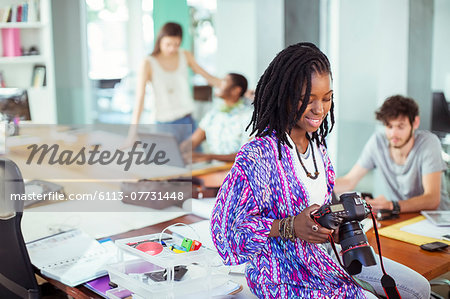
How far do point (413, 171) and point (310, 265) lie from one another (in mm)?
1419

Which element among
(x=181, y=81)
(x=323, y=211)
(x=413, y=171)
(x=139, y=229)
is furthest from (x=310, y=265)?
(x=181, y=81)

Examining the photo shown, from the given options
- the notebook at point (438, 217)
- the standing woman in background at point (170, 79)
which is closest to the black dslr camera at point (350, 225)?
the notebook at point (438, 217)

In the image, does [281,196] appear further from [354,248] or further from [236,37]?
[236,37]

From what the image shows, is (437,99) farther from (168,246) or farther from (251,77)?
(251,77)

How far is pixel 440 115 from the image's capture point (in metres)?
4.05

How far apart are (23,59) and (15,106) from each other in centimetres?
173

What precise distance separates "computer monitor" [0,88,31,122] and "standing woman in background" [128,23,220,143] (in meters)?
0.81

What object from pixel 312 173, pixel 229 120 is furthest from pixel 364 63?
pixel 312 173

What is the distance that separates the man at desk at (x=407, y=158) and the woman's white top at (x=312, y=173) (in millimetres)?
991

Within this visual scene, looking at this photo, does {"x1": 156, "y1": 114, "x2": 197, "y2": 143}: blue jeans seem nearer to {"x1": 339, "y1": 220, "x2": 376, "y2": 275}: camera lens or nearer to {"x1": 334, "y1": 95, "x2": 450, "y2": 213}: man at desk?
{"x1": 334, "y1": 95, "x2": 450, "y2": 213}: man at desk

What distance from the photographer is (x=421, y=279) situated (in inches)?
67.9

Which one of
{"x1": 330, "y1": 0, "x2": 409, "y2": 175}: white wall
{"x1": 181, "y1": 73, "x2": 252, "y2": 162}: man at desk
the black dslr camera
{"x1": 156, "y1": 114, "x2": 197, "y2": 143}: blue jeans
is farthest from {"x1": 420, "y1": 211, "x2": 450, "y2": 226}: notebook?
{"x1": 156, "y1": 114, "x2": 197, "y2": 143}: blue jeans

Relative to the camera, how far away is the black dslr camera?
1.34 m

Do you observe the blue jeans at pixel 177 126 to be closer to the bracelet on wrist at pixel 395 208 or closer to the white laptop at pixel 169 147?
the white laptop at pixel 169 147
